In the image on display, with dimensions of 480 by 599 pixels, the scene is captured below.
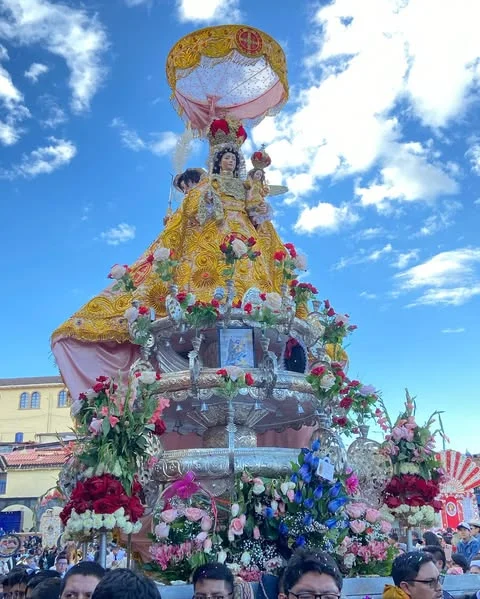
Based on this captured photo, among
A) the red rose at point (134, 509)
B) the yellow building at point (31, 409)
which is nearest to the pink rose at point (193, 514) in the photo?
the red rose at point (134, 509)

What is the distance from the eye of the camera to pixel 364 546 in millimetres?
6281

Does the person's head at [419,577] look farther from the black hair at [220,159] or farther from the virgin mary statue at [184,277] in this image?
the black hair at [220,159]

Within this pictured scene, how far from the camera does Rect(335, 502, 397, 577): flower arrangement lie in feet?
20.0

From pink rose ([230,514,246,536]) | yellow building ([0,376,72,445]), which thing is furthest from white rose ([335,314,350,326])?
yellow building ([0,376,72,445])

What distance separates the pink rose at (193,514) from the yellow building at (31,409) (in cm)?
3440

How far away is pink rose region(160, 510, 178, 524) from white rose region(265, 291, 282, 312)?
3151mm

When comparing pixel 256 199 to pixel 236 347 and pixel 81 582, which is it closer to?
pixel 236 347

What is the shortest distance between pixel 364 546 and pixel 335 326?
3360 millimetres

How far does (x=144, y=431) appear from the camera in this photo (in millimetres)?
6270

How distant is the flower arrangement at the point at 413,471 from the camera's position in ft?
23.5

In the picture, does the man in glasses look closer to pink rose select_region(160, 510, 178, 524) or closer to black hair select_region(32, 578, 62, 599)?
black hair select_region(32, 578, 62, 599)

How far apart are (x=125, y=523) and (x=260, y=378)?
296cm

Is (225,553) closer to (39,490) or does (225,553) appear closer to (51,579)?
(51,579)

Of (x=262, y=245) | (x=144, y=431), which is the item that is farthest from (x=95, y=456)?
(x=262, y=245)
